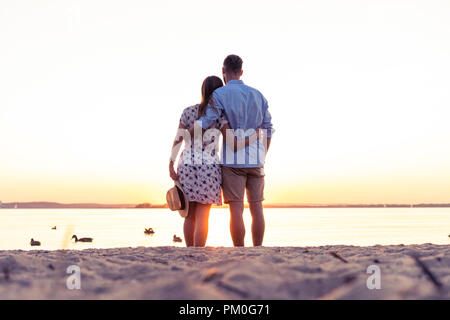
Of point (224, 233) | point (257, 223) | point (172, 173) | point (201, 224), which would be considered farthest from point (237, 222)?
point (224, 233)

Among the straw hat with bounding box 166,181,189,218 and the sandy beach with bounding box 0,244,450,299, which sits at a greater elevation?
the straw hat with bounding box 166,181,189,218

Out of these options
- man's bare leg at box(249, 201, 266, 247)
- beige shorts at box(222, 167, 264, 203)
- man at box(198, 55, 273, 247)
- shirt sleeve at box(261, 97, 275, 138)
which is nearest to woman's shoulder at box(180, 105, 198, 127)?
man at box(198, 55, 273, 247)

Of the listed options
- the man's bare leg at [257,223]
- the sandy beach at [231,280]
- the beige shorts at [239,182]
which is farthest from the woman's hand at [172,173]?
the sandy beach at [231,280]

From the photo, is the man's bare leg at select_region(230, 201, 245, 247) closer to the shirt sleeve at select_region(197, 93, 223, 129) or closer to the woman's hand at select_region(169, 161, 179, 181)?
the woman's hand at select_region(169, 161, 179, 181)

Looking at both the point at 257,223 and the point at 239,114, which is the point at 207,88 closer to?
the point at 239,114

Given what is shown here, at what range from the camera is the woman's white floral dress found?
4.49 metres

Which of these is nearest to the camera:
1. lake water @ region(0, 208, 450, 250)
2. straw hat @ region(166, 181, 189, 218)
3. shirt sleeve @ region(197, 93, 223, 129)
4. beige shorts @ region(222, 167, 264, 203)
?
shirt sleeve @ region(197, 93, 223, 129)

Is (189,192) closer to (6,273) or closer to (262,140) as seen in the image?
(262,140)

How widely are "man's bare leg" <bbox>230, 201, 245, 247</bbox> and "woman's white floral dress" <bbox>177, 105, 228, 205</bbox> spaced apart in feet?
0.51

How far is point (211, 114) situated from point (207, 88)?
1.18ft

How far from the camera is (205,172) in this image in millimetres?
4508
